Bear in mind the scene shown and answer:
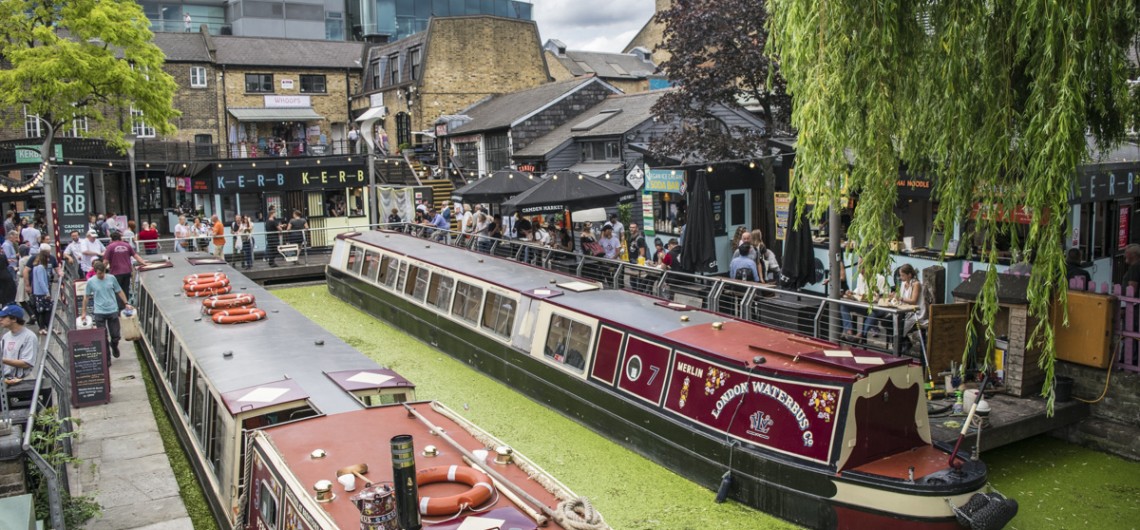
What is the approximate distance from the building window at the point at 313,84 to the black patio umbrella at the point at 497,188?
1047 inches

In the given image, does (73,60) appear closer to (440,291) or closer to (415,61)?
(440,291)

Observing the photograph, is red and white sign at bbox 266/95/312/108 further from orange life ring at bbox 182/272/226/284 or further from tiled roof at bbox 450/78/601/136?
orange life ring at bbox 182/272/226/284

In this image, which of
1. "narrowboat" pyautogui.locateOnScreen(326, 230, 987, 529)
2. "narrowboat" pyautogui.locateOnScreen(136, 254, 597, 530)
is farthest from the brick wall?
"narrowboat" pyautogui.locateOnScreen(136, 254, 597, 530)

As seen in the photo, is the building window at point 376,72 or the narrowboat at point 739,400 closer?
the narrowboat at point 739,400

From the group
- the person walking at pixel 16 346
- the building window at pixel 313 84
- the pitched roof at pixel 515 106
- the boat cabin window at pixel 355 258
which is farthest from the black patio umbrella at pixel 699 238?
the building window at pixel 313 84

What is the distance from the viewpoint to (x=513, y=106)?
1473 inches

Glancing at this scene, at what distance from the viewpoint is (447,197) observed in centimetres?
3628

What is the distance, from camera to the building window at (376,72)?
44.7m

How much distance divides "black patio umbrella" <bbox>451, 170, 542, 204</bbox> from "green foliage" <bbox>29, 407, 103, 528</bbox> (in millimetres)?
12784

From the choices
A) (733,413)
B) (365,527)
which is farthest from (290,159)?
(365,527)

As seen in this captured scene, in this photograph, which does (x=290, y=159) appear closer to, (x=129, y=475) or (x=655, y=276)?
(x=655, y=276)

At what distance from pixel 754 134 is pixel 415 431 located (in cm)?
1527

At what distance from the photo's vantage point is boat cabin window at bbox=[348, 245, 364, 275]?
803 inches

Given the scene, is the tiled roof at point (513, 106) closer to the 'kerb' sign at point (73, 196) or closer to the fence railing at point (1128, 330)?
the 'kerb' sign at point (73, 196)
